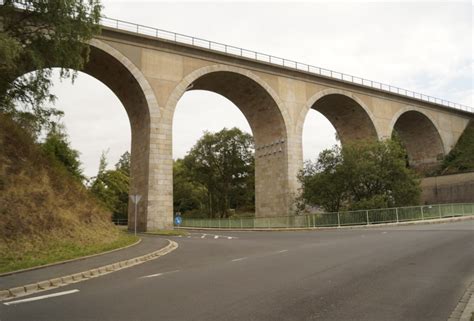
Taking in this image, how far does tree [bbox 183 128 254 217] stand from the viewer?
5772 centimetres

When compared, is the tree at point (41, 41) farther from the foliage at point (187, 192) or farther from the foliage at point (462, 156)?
the foliage at point (187, 192)

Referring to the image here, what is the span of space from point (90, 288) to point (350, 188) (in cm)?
2354

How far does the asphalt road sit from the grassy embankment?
379 centimetres

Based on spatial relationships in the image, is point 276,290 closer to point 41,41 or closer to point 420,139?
point 41,41

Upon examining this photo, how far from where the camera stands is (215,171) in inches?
2304

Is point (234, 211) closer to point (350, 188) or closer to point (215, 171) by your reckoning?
point (215, 171)

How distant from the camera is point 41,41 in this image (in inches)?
542

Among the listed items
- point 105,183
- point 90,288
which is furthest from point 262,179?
point 90,288

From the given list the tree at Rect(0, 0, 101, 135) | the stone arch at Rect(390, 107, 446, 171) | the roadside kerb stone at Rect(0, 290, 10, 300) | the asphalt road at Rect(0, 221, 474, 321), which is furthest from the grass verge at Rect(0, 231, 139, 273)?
the stone arch at Rect(390, 107, 446, 171)

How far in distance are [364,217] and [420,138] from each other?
27.8m

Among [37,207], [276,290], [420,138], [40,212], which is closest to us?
[276,290]

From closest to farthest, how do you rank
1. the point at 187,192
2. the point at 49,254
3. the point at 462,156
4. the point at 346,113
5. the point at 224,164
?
1. the point at 49,254
2. the point at 346,113
3. the point at 462,156
4. the point at 224,164
5. the point at 187,192

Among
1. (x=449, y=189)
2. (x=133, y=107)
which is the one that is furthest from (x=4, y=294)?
(x=449, y=189)

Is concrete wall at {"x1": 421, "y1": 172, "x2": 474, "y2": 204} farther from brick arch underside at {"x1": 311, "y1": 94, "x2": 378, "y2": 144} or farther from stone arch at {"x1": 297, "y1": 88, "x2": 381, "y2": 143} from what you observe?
brick arch underside at {"x1": 311, "y1": 94, "x2": 378, "y2": 144}
